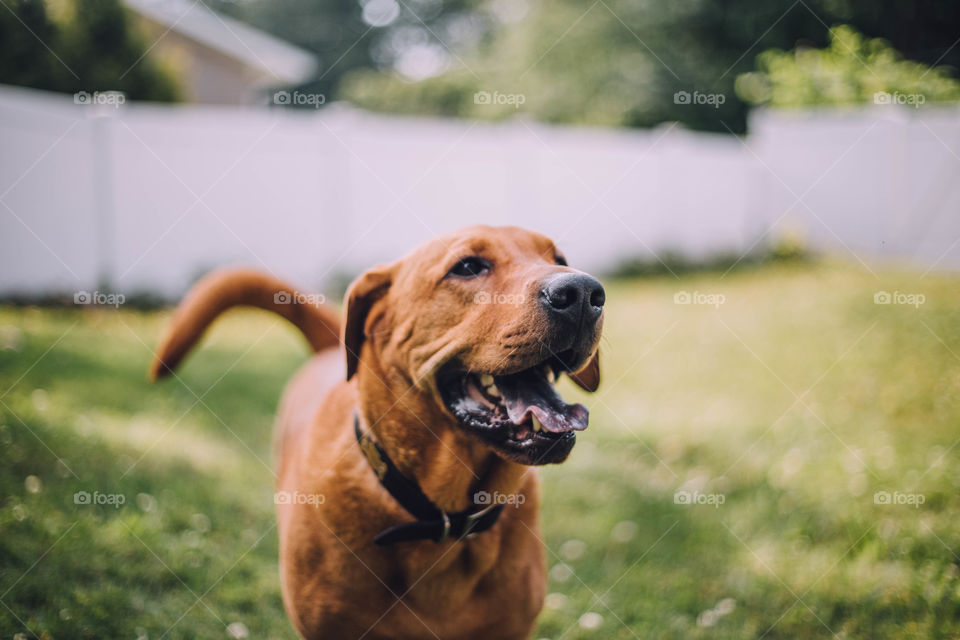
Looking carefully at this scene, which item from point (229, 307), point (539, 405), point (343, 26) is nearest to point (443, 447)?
point (539, 405)

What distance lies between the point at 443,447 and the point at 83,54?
43.3 feet

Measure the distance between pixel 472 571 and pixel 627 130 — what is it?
66.4ft

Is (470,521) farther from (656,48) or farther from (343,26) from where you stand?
(343,26)

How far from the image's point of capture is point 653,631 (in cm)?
310

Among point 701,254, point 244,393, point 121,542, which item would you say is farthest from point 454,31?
point 121,542

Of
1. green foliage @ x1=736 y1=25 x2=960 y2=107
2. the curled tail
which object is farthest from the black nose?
green foliage @ x1=736 y1=25 x2=960 y2=107

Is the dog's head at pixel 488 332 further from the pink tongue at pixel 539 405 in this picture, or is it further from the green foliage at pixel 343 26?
the green foliage at pixel 343 26

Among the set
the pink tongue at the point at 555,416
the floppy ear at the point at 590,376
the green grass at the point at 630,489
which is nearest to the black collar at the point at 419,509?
the pink tongue at the point at 555,416

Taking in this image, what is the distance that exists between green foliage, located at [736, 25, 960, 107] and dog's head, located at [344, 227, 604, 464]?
750cm

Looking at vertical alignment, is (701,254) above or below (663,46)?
below

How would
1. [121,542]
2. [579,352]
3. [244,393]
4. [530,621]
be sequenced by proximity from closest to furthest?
[579,352] < [530,621] < [121,542] < [244,393]

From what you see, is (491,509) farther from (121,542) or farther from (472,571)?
(121,542)

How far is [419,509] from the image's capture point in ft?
7.34

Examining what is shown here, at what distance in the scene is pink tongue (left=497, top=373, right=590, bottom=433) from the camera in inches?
83.3
